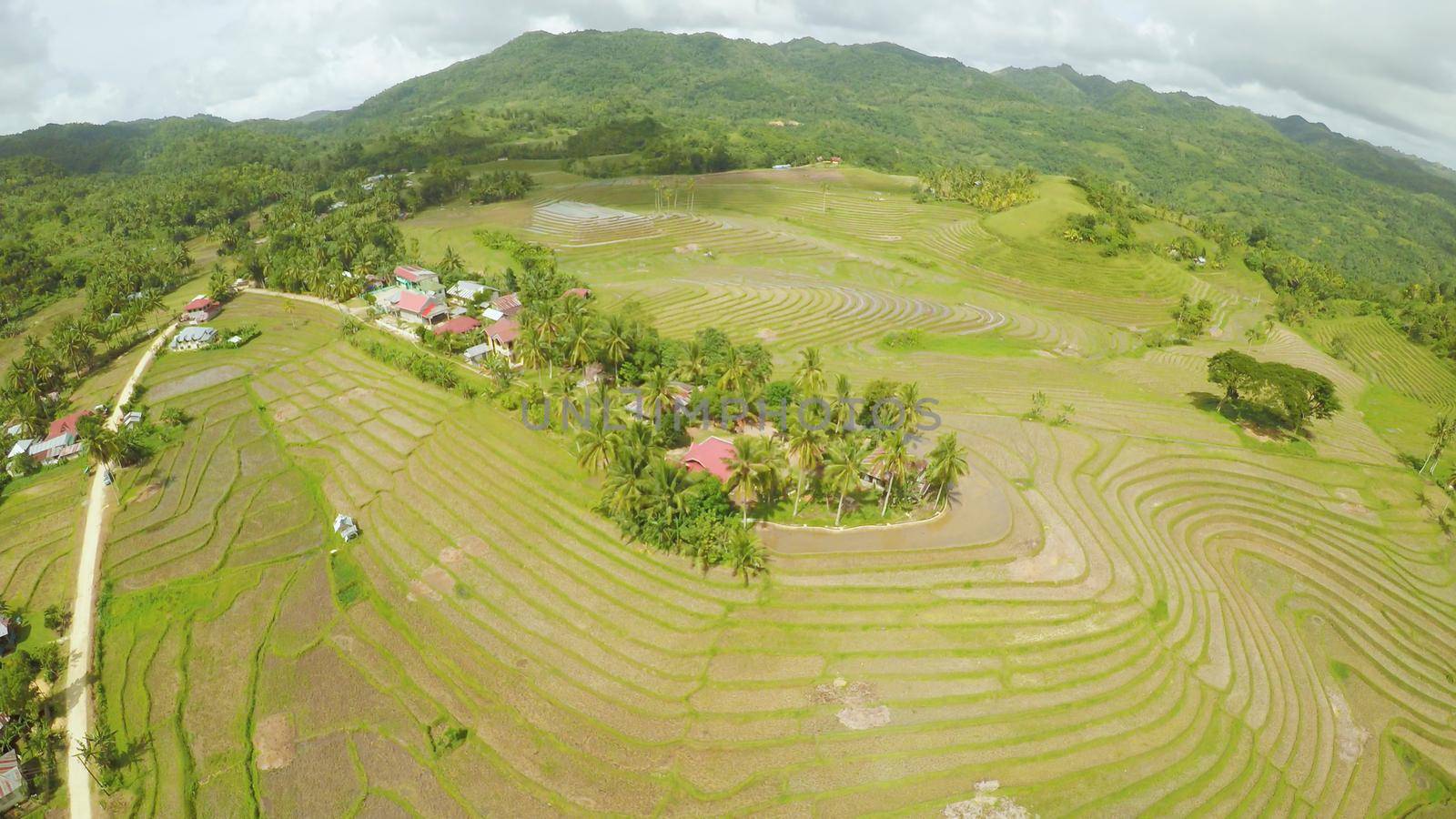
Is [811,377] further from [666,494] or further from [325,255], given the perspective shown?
[325,255]

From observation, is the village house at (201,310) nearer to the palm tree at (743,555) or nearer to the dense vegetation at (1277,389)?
the palm tree at (743,555)

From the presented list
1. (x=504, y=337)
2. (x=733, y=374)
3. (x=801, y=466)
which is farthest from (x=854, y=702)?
(x=504, y=337)

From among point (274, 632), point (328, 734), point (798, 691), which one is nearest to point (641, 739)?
point (798, 691)

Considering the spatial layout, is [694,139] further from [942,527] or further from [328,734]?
[328,734]

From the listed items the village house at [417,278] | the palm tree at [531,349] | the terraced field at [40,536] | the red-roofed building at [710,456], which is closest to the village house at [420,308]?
the village house at [417,278]

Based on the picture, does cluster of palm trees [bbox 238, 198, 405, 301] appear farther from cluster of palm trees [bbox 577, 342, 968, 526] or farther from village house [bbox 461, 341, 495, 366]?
cluster of palm trees [bbox 577, 342, 968, 526]

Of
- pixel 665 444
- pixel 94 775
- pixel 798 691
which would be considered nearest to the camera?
pixel 94 775
